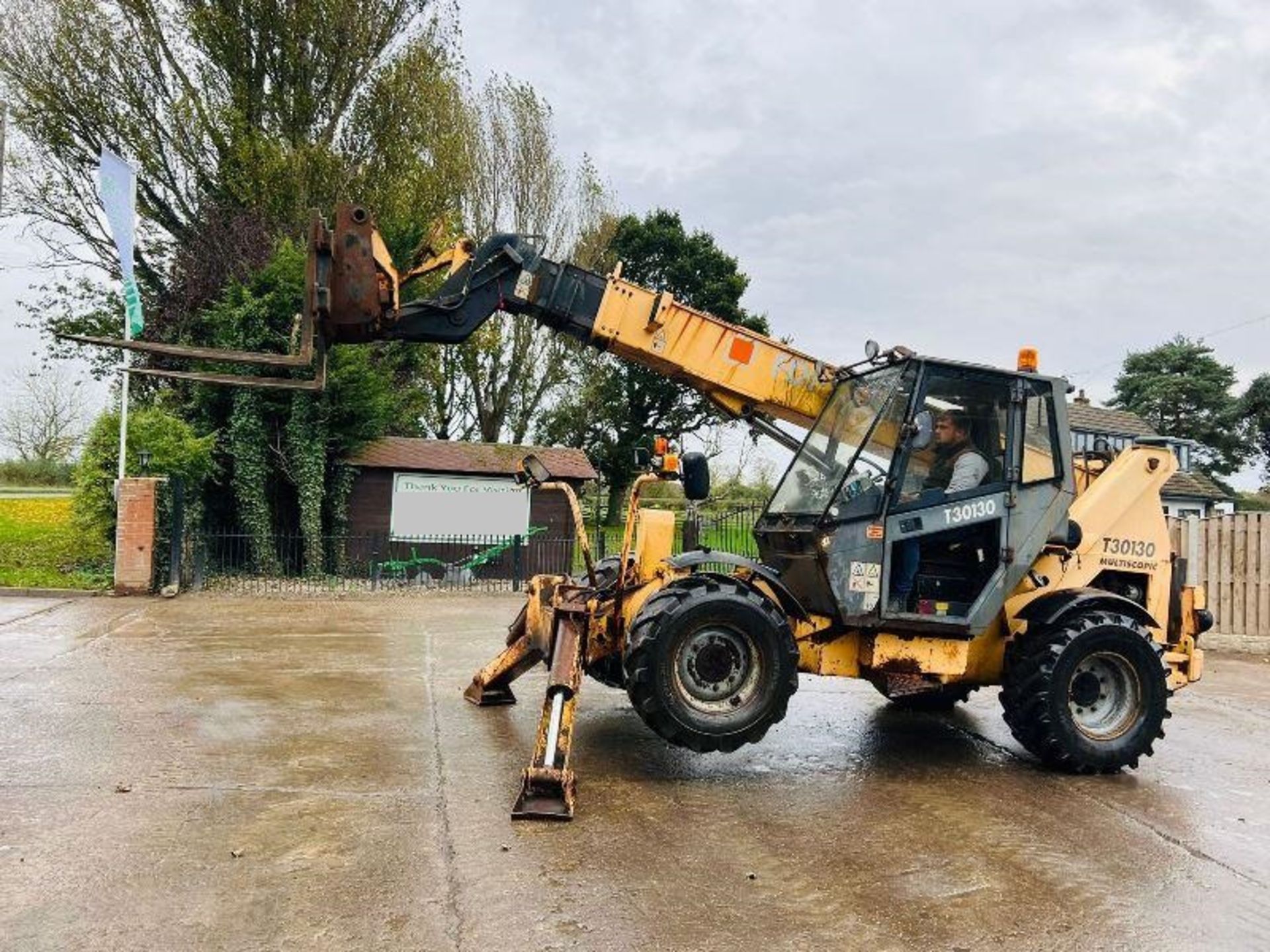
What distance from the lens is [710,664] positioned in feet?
18.8

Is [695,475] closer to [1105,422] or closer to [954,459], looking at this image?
[954,459]

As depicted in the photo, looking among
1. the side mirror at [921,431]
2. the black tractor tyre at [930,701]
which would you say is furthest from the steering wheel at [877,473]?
the black tractor tyre at [930,701]

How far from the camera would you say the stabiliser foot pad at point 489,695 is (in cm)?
765

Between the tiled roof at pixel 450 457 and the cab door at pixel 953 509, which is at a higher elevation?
the tiled roof at pixel 450 457

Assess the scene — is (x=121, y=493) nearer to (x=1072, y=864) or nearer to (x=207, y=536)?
(x=207, y=536)

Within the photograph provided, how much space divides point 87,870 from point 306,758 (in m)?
1.90

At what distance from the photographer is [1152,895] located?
4227mm

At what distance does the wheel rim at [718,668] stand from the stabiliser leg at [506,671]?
5.69 ft

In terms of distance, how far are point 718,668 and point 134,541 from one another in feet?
40.7

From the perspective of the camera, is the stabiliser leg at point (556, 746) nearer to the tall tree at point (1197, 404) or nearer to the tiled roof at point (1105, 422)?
the tiled roof at point (1105, 422)

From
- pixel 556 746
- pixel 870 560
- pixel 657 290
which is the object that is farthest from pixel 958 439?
pixel 657 290

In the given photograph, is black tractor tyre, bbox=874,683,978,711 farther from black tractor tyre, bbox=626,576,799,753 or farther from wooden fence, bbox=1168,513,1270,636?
wooden fence, bbox=1168,513,1270,636

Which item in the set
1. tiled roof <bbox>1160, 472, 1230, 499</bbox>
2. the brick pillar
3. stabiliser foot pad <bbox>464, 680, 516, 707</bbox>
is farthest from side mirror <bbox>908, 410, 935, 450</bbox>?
tiled roof <bbox>1160, 472, 1230, 499</bbox>

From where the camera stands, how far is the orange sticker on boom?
23.4 feet
